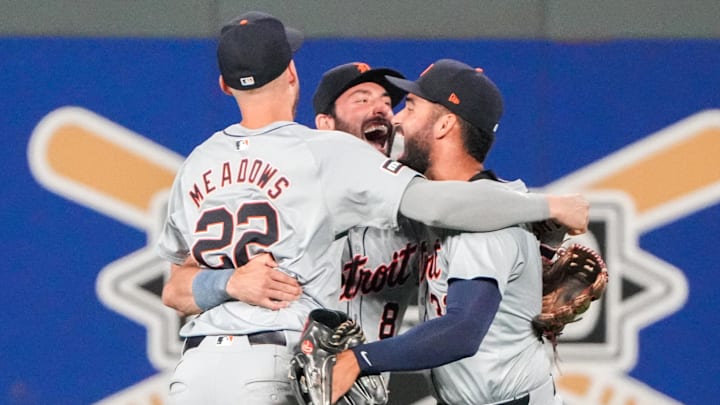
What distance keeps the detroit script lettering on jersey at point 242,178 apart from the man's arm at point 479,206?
29 cm

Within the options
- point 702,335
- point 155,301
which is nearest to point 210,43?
point 155,301

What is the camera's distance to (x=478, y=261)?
2.68 metres

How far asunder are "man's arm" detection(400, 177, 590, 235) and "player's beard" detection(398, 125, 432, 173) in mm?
242

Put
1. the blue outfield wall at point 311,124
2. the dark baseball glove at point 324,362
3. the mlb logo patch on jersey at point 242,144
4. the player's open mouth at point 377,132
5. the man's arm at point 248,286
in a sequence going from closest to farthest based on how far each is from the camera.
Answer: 1. the dark baseball glove at point 324,362
2. the man's arm at point 248,286
3. the mlb logo patch on jersey at point 242,144
4. the player's open mouth at point 377,132
5. the blue outfield wall at point 311,124

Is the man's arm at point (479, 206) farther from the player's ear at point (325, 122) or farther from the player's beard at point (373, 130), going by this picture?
the player's ear at point (325, 122)

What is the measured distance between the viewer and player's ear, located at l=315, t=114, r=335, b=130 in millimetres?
3516

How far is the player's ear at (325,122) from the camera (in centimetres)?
352

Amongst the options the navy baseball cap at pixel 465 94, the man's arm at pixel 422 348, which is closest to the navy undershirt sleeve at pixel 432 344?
the man's arm at pixel 422 348

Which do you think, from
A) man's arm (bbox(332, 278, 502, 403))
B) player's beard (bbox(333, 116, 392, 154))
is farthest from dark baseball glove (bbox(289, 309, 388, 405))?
player's beard (bbox(333, 116, 392, 154))

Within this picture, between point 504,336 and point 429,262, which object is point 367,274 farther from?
point 504,336

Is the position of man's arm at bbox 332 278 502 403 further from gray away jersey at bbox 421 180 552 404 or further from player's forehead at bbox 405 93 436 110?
player's forehead at bbox 405 93 436 110

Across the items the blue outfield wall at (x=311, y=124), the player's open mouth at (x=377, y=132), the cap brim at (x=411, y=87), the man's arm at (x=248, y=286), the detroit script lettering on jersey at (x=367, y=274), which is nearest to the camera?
the man's arm at (x=248, y=286)

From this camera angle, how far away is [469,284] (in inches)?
105

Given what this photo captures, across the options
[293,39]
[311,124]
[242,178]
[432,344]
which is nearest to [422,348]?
[432,344]
